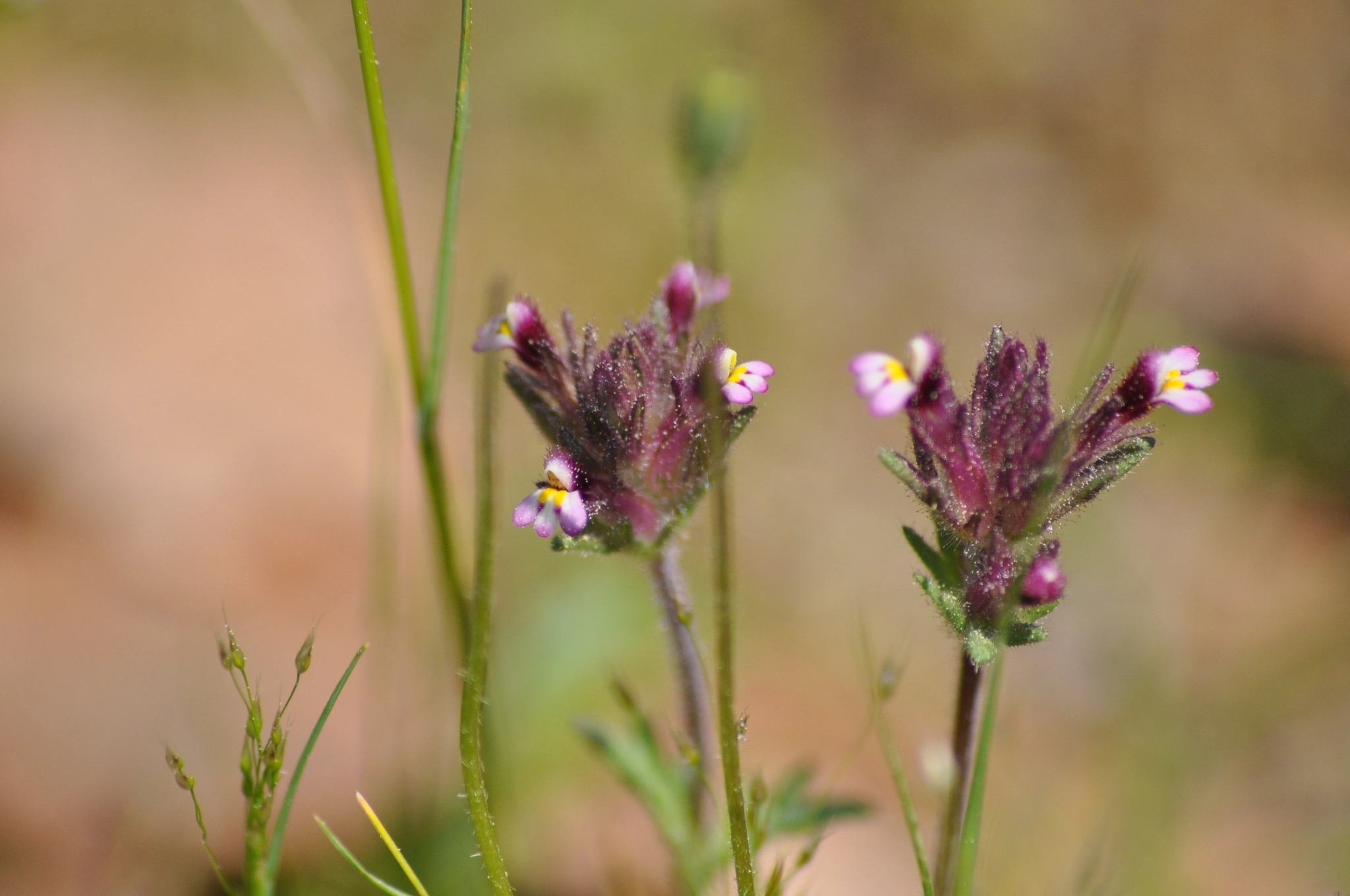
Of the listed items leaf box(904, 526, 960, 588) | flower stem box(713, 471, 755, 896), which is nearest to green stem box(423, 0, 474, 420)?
flower stem box(713, 471, 755, 896)

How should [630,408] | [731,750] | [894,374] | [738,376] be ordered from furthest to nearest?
[630,408]
[738,376]
[894,374]
[731,750]

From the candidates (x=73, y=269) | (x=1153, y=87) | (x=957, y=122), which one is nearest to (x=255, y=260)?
(x=73, y=269)

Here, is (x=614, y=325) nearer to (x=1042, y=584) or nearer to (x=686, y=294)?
(x=686, y=294)

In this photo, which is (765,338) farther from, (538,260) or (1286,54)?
(1286,54)

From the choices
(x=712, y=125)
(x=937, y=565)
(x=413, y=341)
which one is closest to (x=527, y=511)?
(x=413, y=341)

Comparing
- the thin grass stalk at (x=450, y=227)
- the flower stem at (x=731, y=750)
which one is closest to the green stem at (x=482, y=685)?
the thin grass stalk at (x=450, y=227)

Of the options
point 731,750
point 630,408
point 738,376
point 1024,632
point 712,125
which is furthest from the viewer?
point 712,125
